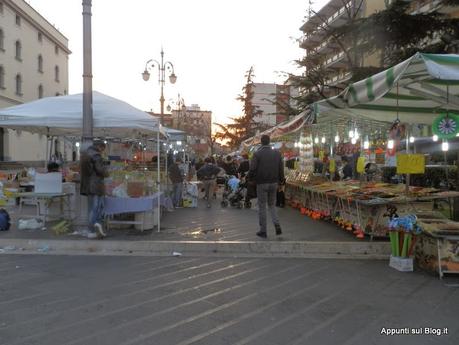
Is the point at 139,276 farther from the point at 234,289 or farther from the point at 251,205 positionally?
the point at 251,205

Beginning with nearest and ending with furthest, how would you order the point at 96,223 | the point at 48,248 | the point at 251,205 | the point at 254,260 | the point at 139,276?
the point at 139,276 < the point at 254,260 < the point at 48,248 < the point at 96,223 < the point at 251,205

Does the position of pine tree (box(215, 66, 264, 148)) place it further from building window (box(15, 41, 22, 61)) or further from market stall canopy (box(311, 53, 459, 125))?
market stall canopy (box(311, 53, 459, 125))

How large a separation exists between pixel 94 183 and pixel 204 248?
8.41ft

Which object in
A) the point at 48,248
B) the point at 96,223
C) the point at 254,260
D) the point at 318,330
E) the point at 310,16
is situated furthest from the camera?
the point at 310,16

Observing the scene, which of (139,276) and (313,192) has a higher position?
(313,192)

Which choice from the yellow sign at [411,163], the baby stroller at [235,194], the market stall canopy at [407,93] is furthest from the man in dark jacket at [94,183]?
the baby stroller at [235,194]

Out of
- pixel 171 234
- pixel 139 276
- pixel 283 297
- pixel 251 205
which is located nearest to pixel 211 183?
pixel 251 205

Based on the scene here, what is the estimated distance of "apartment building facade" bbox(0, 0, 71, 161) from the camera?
39719mm

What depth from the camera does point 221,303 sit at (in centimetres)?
529

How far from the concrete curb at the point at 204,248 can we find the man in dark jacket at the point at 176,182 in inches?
253

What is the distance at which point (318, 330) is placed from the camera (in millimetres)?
4465

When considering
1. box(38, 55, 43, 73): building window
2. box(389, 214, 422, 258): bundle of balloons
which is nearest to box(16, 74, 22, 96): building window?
box(38, 55, 43, 73): building window

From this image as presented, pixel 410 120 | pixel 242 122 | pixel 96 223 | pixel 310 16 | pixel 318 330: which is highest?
pixel 310 16

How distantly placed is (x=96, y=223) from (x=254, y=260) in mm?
3304
